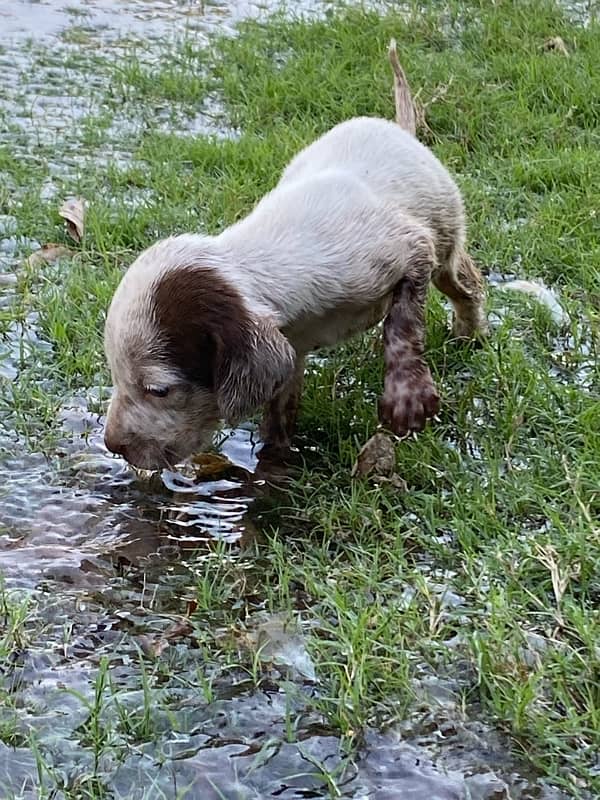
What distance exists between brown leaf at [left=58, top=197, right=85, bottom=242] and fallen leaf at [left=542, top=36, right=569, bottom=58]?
3.46m

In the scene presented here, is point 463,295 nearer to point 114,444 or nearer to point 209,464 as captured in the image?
point 209,464

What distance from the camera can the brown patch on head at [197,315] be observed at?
3.64 m

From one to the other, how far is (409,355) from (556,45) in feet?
14.7

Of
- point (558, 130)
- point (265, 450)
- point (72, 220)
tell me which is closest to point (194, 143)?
point (72, 220)

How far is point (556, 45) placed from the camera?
7.96 m

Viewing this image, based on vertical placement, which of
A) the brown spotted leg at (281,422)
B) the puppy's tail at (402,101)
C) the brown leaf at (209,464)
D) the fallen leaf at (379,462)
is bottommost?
the brown leaf at (209,464)

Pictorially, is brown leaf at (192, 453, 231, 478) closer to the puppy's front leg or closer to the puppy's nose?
the puppy's nose

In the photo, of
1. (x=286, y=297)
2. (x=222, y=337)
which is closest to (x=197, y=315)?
(x=222, y=337)

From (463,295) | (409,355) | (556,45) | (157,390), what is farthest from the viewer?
(556,45)

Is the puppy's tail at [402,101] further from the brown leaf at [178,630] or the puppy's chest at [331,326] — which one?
the brown leaf at [178,630]

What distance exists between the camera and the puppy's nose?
12.6 ft

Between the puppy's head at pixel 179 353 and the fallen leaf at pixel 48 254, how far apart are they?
72.8 inches

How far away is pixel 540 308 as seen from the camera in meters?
5.06

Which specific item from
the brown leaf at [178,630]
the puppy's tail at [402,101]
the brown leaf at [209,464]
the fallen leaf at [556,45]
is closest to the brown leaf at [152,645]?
the brown leaf at [178,630]
